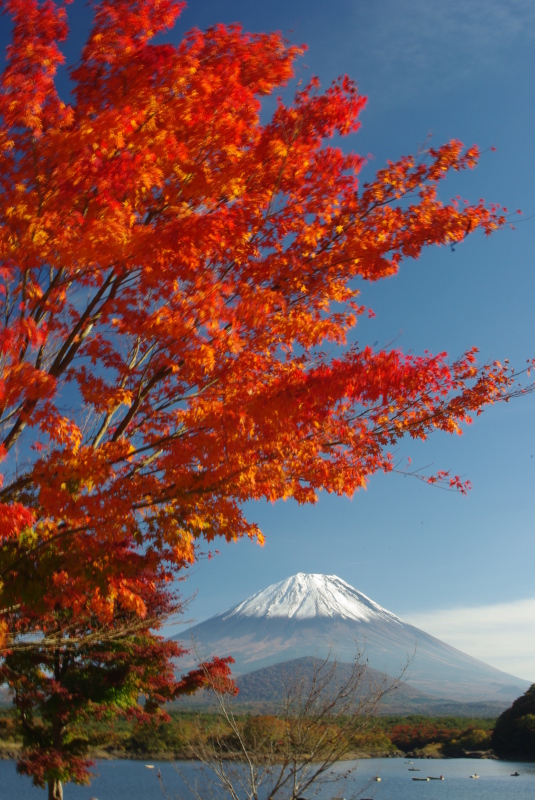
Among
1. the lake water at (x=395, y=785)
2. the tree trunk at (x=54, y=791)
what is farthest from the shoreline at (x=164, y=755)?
the tree trunk at (x=54, y=791)

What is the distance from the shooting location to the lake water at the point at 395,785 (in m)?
33.2

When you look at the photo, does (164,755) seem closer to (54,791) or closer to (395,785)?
(395,785)

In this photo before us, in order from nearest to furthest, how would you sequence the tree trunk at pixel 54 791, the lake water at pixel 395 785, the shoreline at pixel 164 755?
the tree trunk at pixel 54 791 < the lake water at pixel 395 785 < the shoreline at pixel 164 755

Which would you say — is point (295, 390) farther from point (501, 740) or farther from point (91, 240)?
point (501, 740)

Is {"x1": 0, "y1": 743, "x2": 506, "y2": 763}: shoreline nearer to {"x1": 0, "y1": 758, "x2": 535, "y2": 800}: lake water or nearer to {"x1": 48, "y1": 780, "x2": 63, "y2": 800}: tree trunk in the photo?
{"x1": 0, "y1": 758, "x2": 535, "y2": 800}: lake water

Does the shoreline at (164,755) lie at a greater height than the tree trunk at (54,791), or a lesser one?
lesser

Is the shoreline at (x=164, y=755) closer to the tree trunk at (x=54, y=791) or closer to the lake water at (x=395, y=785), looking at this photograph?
the lake water at (x=395, y=785)

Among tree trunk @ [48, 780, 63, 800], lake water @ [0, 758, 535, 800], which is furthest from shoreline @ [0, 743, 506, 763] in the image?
tree trunk @ [48, 780, 63, 800]

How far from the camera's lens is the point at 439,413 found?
5633 millimetres

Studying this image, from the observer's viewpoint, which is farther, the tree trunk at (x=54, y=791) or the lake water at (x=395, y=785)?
the lake water at (x=395, y=785)

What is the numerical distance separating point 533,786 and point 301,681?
124ft

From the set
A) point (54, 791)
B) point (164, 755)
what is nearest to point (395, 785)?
point (164, 755)

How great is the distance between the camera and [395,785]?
1565 inches

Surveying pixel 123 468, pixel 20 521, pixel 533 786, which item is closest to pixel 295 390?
pixel 123 468
